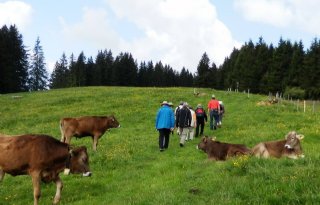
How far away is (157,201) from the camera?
1105cm

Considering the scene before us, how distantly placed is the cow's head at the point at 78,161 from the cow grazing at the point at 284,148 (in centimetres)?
629

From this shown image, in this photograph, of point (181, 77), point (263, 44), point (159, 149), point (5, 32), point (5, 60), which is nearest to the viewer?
point (159, 149)

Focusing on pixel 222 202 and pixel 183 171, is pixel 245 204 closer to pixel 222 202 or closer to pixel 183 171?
pixel 222 202

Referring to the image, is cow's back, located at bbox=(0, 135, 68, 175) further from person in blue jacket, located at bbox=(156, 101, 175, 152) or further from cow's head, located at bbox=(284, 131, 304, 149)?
person in blue jacket, located at bbox=(156, 101, 175, 152)

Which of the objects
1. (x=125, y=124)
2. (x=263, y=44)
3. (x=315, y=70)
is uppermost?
(x=263, y=44)

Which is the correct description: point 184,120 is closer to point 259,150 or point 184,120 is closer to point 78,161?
point 259,150

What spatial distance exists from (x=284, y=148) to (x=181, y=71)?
477 ft

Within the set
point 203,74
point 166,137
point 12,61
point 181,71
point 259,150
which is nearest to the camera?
point 259,150

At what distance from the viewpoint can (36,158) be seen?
486 inches

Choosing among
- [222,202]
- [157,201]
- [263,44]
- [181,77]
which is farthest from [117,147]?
[181,77]

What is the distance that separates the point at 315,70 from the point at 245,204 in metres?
92.8

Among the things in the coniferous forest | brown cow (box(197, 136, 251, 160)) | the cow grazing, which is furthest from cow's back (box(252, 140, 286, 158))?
the coniferous forest

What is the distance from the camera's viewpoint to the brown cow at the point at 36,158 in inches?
487

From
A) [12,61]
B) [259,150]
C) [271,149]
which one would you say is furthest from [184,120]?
[12,61]
